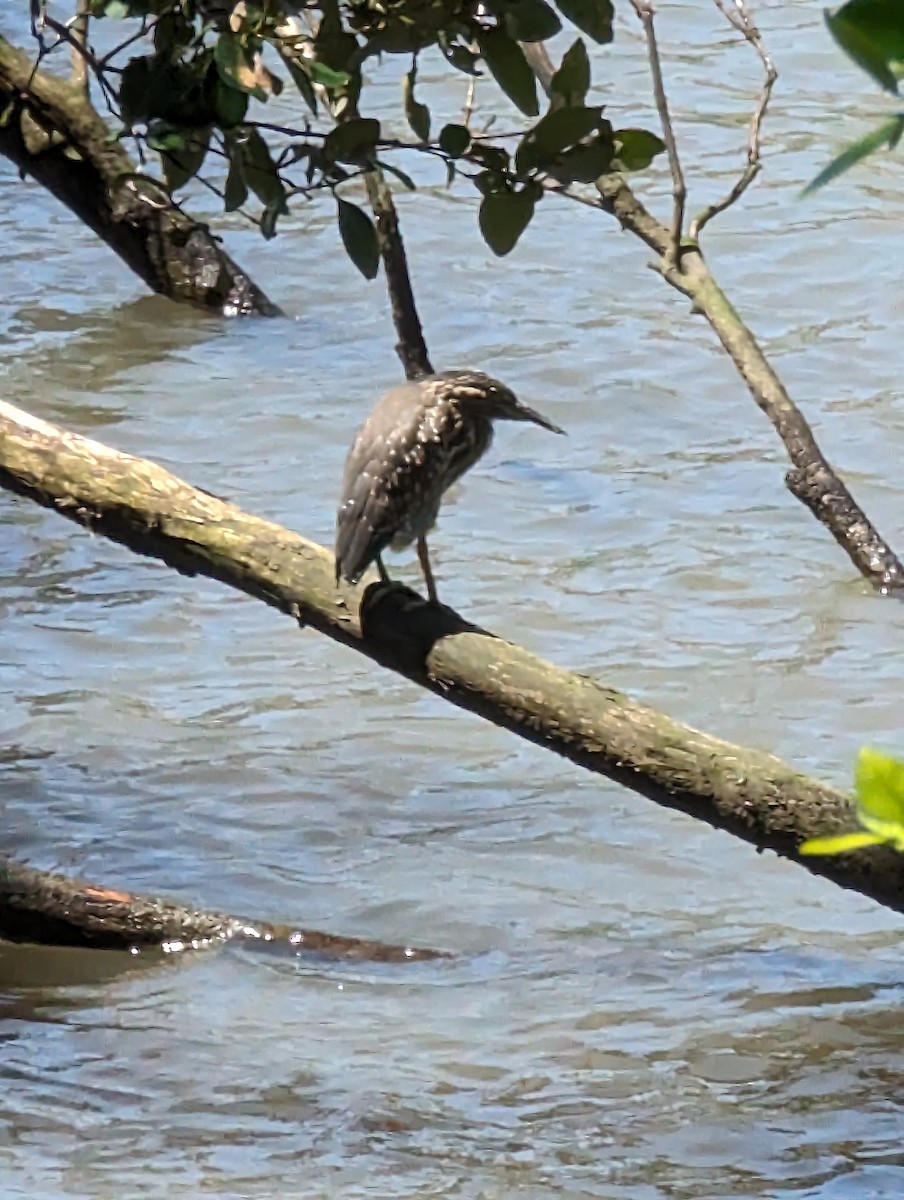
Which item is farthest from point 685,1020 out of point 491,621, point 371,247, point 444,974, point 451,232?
point 451,232

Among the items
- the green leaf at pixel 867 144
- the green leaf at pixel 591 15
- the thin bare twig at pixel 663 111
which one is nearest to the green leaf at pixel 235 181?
the green leaf at pixel 591 15

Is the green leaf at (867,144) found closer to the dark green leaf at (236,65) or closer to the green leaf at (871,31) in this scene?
the green leaf at (871,31)

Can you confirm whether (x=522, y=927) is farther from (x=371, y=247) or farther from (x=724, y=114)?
(x=724, y=114)

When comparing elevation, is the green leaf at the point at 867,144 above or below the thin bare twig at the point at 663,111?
above

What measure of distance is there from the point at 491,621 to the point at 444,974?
1.81 meters

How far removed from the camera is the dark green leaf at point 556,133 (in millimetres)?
2654

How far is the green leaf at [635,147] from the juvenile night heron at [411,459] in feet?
2.80

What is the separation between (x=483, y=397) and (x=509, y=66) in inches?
43.3

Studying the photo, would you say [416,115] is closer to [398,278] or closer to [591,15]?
[591,15]

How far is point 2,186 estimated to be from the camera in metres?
9.21

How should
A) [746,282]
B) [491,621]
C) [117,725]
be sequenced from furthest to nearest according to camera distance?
[746,282], [491,621], [117,725]

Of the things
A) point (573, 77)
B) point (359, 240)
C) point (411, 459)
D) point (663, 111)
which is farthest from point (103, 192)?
point (573, 77)

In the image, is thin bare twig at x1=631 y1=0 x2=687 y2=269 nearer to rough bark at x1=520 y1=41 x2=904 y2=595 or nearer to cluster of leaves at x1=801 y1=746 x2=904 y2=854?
rough bark at x1=520 y1=41 x2=904 y2=595

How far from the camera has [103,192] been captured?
6.30 metres
